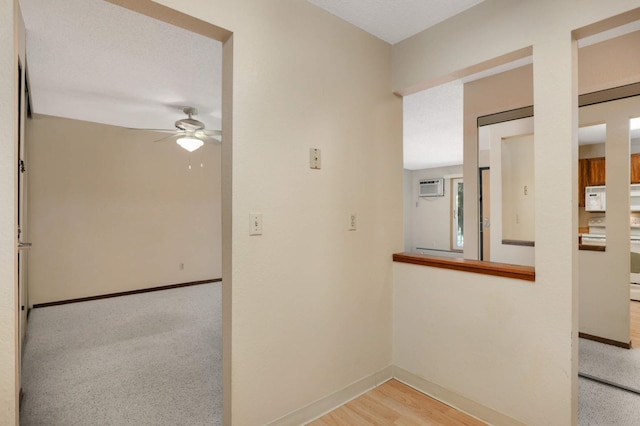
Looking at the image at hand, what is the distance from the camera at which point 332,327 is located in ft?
6.74

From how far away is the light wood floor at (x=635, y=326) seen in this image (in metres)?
2.87

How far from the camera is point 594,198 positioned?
4.18 m

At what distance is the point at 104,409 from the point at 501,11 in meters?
3.45

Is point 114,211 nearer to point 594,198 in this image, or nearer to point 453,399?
point 453,399

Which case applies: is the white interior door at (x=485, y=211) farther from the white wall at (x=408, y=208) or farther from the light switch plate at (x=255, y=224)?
the white wall at (x=408, y=208)

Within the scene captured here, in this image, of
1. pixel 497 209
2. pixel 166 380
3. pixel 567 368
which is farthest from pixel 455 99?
pixel 166 380

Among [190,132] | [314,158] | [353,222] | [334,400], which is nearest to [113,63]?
[190,132]

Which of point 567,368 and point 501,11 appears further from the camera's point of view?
point 501,11

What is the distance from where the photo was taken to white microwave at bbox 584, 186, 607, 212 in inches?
157

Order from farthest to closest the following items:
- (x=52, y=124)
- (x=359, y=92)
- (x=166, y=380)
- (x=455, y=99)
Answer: (x=52, y=124), (x=455, y=99), (x=166, y=380), (x=359, y=92)

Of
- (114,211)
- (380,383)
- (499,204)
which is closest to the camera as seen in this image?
(380,383)

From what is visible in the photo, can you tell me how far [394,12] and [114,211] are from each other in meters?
4.84

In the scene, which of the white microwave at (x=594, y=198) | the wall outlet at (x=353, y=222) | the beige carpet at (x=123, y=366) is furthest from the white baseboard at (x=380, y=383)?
the white microwave at (x=594, y=198)

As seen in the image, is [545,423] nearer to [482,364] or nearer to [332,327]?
[482,364]
